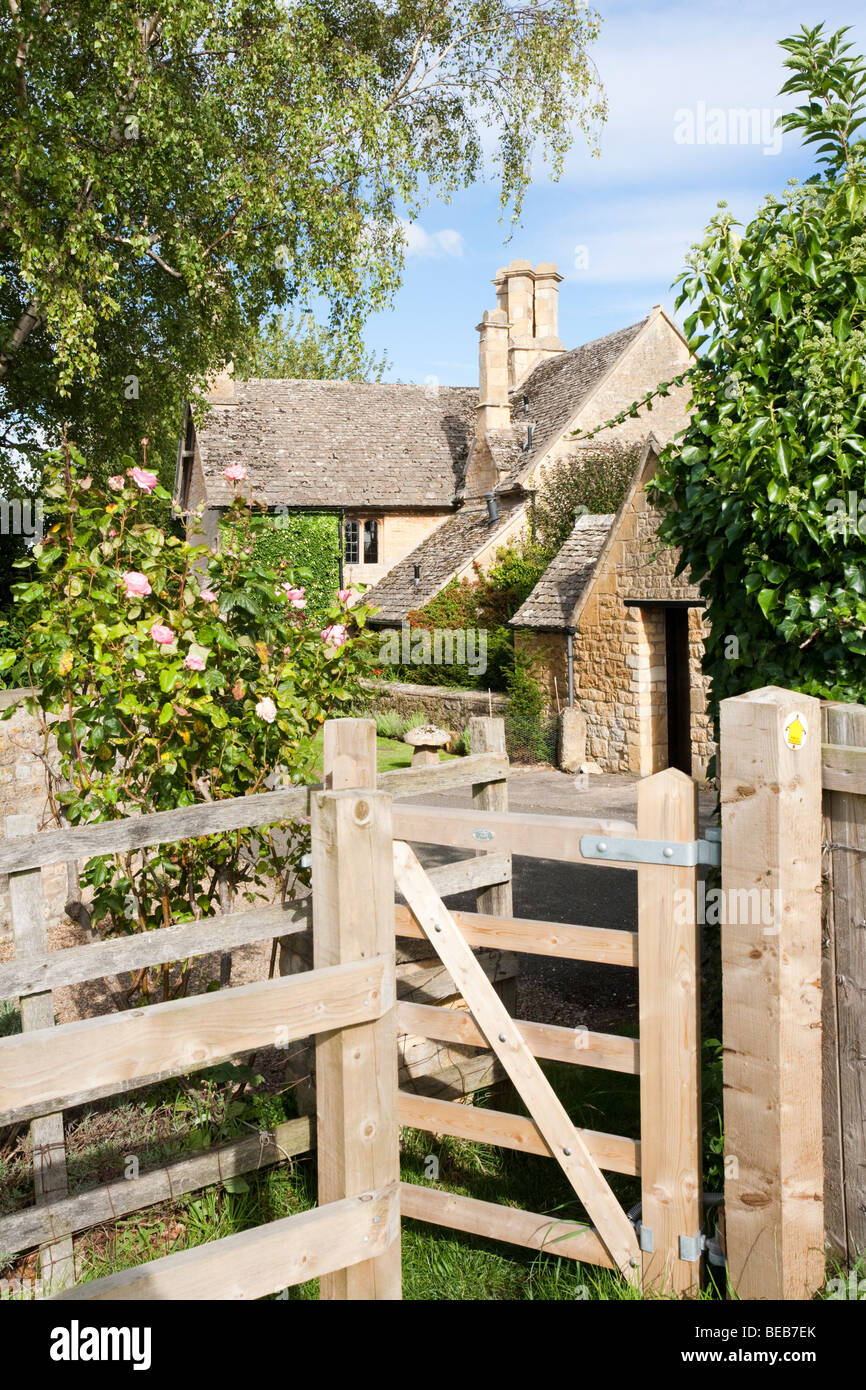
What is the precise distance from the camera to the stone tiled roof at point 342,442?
2747 cm

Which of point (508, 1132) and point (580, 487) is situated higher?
Result: point (580, 487)

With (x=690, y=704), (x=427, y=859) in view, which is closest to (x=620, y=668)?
(x=690, y=704)

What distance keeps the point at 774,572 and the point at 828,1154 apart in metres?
1.86

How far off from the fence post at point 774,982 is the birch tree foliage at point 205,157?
11.2 meters

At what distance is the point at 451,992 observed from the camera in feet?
15.6

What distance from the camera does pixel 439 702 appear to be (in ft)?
60.9

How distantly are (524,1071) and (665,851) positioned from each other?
839 millimetres

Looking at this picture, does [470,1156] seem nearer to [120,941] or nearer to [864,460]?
[120,941]

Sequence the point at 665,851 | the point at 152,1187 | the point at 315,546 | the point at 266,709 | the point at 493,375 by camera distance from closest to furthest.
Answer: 1. the point at 665,851
2. the point at 152,1187
3. the point at 266,709
4. the point at 493,375
5. the point at 315,546

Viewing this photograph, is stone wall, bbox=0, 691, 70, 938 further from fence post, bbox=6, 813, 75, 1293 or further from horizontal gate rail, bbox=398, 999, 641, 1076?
horizontal gate rail, bbox=398, 999, 641, 1076

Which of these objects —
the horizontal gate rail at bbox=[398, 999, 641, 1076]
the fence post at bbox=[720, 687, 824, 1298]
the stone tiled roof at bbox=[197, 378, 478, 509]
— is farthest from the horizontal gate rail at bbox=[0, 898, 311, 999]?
the stone tiled roof at bbox=[197, 378, 478, 509]

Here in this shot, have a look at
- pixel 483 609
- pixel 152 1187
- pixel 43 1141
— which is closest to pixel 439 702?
pixel 483 609

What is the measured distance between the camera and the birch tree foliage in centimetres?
1232

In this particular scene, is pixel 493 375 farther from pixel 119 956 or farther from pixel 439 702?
pixel 119 956
